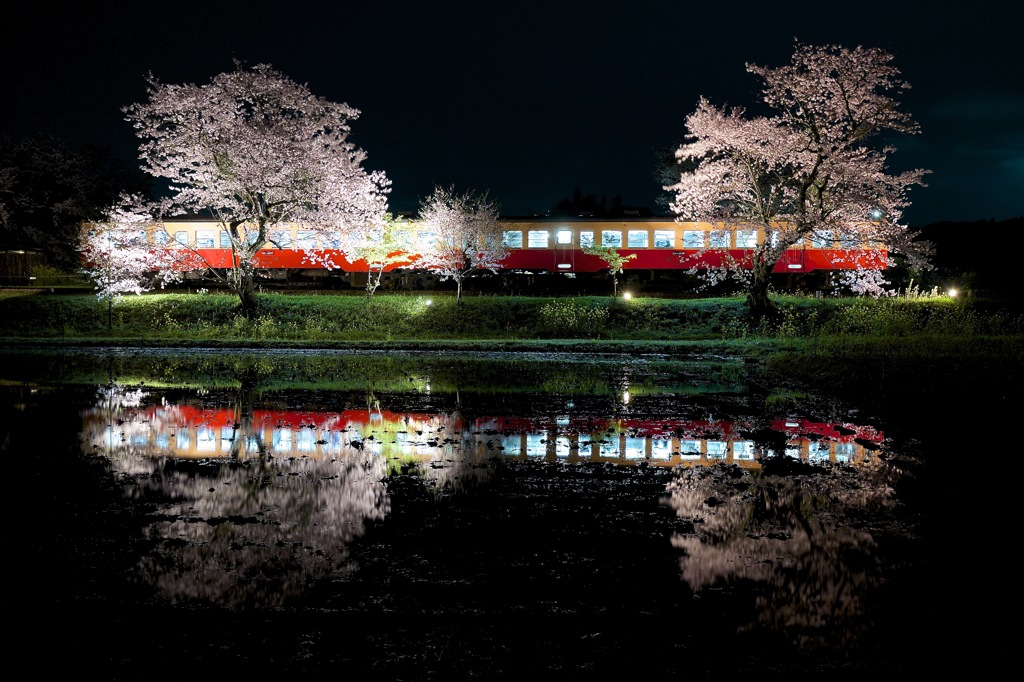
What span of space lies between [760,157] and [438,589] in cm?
2597

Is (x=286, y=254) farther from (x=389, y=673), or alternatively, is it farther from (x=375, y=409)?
(x=389, y=673)

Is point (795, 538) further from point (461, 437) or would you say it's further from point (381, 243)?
point (381, 243)

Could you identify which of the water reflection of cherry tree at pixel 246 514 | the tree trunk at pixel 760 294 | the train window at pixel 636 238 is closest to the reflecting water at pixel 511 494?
the water reflection of cherry tree at pixel 246 514

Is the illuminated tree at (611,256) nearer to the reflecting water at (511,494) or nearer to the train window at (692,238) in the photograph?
the train window at (692,238)

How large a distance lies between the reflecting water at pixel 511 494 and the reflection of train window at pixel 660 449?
34 mm

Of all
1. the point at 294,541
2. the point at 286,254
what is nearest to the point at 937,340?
the point at 294,541

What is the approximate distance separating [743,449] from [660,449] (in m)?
0.92

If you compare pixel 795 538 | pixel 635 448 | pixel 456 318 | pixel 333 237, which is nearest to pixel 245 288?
pixel 333 237

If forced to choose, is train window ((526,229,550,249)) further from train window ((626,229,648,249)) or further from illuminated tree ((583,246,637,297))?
illuminated tree ((583,246,637,297))

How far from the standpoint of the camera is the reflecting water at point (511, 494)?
4.89 meters

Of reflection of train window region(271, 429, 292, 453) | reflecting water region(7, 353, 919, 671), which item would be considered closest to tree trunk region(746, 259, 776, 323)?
reflecting water region(7, 353, 919, 671)

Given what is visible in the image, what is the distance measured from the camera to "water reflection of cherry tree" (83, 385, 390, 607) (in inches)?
193

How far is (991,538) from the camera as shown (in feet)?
19.0

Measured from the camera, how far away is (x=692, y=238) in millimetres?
36406
